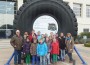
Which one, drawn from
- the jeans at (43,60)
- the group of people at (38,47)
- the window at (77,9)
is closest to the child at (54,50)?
the group of people at (38,47)

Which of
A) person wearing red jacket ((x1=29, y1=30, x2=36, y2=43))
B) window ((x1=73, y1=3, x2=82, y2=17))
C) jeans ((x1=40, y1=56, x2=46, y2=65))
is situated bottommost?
jeans ((x1=40, y1=56, x2=46, y2=65))

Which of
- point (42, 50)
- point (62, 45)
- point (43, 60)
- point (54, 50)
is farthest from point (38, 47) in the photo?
point (62, 45)

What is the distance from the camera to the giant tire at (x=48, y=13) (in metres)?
10.7

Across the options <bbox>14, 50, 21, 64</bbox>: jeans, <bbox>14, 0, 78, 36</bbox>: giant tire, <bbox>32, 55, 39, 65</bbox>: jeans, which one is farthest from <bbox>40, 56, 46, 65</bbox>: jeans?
<bbox>14, 0, 78, 36</bbox>: giant tire

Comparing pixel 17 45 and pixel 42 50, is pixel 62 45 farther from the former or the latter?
pixel 17 45

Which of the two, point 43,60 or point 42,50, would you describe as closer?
point 42,50

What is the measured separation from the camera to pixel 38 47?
990 cm

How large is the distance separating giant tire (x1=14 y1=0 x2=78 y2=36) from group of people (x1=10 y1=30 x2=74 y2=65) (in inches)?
13.1

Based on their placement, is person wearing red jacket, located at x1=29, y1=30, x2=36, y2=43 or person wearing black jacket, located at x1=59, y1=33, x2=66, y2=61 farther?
person wearing black jacket, located at x1=59, y1=33, x2=66, y2=61

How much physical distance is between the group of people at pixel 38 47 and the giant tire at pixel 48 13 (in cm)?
33

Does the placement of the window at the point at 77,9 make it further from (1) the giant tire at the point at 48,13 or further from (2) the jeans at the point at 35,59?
(2) the jeans at the point at 35,59

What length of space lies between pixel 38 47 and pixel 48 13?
5.57 feet

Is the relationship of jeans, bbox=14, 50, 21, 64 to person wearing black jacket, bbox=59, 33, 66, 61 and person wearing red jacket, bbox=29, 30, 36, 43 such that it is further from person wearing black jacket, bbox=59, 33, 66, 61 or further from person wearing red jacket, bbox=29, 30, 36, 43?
person wearing black jacket, bbox=59, 33, 66, 61

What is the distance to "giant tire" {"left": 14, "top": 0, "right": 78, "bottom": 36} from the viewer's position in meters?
10.7
